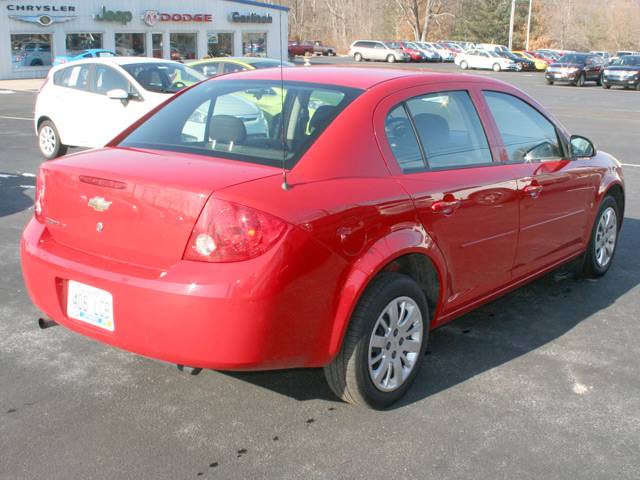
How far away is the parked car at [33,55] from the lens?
125ft

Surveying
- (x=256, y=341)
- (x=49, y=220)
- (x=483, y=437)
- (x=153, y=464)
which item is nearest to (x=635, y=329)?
(x=483, y=437)

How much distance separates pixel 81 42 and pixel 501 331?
40405 mm

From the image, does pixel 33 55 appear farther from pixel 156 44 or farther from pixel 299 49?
pixel 299 49

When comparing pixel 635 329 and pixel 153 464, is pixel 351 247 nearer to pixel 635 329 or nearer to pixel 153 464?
pixel 153 464

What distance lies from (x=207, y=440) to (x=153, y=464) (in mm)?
304

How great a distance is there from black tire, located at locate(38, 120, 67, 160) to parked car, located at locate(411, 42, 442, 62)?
5428 cm

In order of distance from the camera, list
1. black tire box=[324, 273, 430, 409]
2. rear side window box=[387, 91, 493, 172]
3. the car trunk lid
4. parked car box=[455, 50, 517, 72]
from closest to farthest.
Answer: the car trunk lid, black tire box=[324, 273, 430, 409], rear side window box=[387, 91, 493, 172], parked car box=[455, 50, 517, 72]

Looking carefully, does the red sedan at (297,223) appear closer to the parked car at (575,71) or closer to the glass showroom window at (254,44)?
the parked car at (575,71)

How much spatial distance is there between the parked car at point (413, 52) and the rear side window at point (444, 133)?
58.1m

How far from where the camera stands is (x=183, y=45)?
47531mm

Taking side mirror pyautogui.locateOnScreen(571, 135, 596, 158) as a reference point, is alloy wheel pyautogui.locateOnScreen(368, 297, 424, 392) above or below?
below

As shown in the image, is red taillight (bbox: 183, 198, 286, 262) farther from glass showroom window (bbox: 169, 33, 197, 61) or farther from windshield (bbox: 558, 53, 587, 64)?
glass showroom window (bbox: 169, 33, 197, 61)

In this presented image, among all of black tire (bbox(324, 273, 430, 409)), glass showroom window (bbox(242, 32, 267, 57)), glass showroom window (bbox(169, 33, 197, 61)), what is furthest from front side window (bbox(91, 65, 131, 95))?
glass showroom window (bbox(242, 32, 267, 57))

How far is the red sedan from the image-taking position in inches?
132
